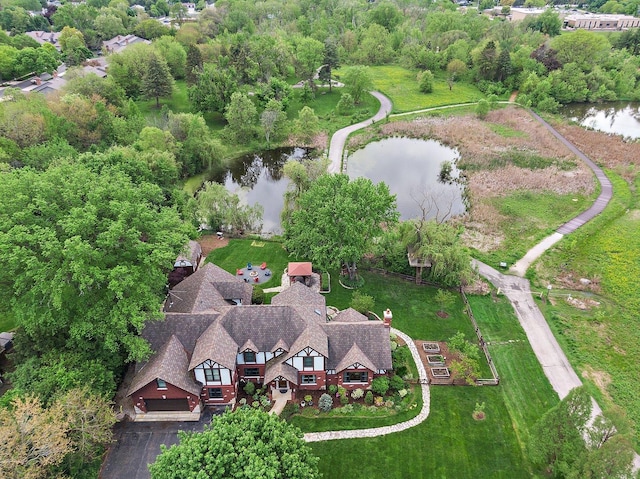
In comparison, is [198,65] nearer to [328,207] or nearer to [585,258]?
[328,207]

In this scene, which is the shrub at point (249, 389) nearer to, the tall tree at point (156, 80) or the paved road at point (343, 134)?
the paved road at point (343, 134)

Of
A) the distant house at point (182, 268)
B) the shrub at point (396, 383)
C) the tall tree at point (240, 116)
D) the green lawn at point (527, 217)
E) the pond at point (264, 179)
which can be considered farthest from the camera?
the tall tree at point (240, 116)

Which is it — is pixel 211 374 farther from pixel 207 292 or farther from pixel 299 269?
pixel 299 269

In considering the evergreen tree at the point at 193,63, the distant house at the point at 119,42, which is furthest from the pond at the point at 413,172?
the distant house at the point at 119,42

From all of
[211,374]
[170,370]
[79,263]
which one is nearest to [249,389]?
[211,374]

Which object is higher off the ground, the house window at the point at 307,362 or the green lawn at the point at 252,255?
the house window at the point at 307,362

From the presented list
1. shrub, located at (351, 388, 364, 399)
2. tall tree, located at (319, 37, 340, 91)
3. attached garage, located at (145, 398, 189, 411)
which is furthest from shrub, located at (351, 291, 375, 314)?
tall tree, located at (319, 37, 340, 91)
